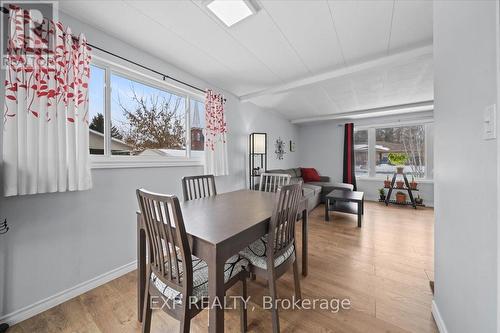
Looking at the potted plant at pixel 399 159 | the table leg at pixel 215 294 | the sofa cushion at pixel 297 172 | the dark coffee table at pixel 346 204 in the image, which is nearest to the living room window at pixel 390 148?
the potted plant at pixel 399 159

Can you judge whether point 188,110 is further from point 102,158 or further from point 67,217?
point 67,217

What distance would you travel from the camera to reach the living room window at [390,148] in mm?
4588

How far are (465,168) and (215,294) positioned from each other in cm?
133

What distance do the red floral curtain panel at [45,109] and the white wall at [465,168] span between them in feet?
7.91

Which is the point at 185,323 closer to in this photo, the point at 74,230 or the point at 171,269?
the point at 171,269

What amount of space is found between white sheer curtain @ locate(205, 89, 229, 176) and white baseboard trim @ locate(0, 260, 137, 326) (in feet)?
4.87

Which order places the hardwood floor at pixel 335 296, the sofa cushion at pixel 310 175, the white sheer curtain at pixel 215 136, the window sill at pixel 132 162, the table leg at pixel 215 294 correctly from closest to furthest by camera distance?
the table leg at pixel 215 294 → the hardwood floor at pixel 335 296 → the window sill at pixel 132 162 → the white sheer curtain at pixel 215 136 → the sofa cushion at pixel 310 175

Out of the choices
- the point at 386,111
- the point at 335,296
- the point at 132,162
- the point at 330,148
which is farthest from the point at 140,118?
the point at 330,148

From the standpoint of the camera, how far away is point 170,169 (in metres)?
2.38

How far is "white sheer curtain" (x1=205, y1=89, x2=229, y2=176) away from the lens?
2764 mm

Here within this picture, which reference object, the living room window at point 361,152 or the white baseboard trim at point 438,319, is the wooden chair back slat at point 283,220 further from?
the living room window at point 361,152

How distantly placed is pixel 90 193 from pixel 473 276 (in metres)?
2.57

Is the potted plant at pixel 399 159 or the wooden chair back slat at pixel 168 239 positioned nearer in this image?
the wooden chair back slat at pixel 168 239

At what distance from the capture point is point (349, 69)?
8.00ft
